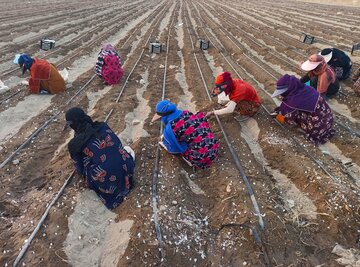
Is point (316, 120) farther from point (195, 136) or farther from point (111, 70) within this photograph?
point (111, 70)

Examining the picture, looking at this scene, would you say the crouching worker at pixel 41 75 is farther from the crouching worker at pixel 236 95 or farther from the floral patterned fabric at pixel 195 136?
the floral patterned fabric at pixel 195 136

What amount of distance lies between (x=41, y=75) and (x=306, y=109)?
603cm

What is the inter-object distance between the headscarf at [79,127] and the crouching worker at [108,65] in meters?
4.88

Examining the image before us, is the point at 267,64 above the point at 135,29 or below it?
above

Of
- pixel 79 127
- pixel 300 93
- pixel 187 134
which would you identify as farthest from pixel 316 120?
pixel 79 127

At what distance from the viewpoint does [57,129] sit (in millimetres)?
6812

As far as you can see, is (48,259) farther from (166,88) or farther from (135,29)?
(135,29)

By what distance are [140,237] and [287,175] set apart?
2.59 metres

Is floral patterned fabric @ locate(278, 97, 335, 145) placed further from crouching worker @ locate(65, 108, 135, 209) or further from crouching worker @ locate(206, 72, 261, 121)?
crouching worker @ locate(65, 108, 135, 209)

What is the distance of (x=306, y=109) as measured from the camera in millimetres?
5645

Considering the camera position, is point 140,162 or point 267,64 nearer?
point 140,162

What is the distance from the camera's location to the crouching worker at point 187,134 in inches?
189

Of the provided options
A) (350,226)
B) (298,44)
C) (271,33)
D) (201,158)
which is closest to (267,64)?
(298,44)

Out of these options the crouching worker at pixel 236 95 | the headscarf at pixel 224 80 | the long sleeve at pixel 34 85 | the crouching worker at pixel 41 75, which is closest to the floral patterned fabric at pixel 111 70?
the crouching worker at pixel 41 75
